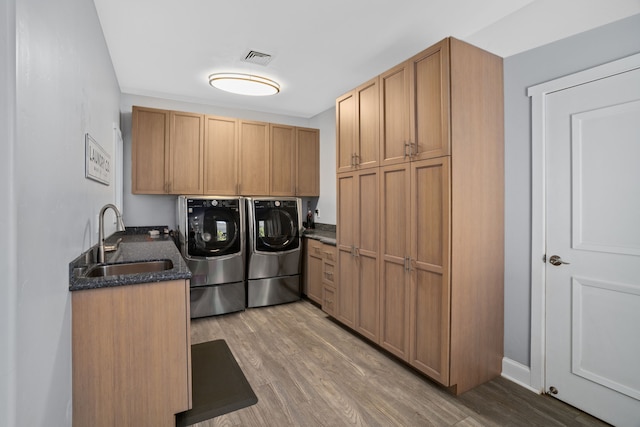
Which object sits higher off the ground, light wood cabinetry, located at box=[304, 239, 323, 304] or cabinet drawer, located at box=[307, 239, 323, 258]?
cabinet drawer, located at box=[307, 239, 323, 258]

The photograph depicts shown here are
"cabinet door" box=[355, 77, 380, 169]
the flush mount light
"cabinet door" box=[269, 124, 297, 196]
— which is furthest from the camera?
"cabinet door" box=[269, 124, 297, 196]

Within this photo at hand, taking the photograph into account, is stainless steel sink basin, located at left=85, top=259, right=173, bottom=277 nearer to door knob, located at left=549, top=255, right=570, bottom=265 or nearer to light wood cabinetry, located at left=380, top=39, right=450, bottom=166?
light wood cabinetry, located at left=380, top=39, right=450, bottom=166

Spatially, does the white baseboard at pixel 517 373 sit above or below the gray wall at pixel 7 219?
below

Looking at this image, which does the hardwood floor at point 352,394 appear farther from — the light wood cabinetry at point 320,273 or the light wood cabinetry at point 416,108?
the light wood cabinetry at point 416,108

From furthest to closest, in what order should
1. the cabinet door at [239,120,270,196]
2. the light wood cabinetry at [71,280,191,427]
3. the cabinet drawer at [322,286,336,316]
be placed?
the cabinet door at [239,120,270,196] → the cabinet drawer at [322,286,336,316] → the light wood cabinetry at [71,280,191,427]

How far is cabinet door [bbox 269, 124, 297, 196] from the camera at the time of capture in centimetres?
437

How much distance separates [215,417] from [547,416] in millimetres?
2002

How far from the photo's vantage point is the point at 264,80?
3.32 meters

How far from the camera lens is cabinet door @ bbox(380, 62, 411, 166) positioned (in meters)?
2.38

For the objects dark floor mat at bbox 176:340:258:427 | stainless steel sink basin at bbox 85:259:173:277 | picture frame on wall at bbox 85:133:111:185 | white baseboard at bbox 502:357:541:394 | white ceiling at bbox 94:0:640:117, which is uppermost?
white ceiling at bbox 94:0:640:117

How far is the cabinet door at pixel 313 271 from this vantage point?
153 inches

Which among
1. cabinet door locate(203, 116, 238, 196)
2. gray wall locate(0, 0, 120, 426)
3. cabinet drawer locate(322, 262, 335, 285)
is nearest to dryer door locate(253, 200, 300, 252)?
cabinet door locate(203, 116, 238, 196)

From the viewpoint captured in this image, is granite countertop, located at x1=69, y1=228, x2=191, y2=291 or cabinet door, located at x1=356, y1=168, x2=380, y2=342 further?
cabinet door, located at x1=356, y1=168, x2=380, y2=342

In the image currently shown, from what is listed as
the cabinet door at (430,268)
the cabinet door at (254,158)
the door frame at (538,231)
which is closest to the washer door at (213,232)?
the cabinet door at (254,158)
